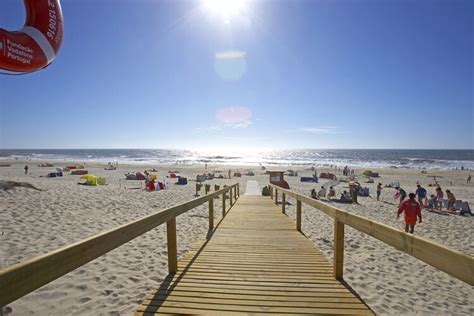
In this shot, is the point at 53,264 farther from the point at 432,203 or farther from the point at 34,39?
the point at 432,203

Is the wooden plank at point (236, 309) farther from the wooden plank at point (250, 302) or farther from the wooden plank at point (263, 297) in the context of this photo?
the wooden plank at point (263, 297)

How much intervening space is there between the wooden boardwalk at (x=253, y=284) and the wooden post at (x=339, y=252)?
108mm

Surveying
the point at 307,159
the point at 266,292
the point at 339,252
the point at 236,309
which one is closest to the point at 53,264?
the point at 236,309

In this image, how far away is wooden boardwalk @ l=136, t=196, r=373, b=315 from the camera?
254 centimetres

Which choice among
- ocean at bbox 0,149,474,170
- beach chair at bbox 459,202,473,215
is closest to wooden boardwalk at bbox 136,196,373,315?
beach chair at bbox 459,202,473,215

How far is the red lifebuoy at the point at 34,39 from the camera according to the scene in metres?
2.55

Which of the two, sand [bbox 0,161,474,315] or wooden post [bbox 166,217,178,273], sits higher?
wooden post [bbox 166,217,178,273]

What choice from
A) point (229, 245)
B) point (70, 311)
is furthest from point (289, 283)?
point (70, 311)

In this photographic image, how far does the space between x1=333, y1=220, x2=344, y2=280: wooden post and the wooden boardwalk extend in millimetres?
108

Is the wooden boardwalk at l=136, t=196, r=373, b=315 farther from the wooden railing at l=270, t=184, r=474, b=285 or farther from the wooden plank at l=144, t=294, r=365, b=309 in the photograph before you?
the wooden railing at l=270, t=184, r=474, b=285

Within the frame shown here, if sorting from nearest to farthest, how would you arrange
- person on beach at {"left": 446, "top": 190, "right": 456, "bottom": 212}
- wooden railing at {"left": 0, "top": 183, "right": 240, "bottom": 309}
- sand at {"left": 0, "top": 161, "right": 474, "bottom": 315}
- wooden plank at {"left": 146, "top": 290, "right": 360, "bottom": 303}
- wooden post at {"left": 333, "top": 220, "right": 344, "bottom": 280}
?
wooden railing at {"left": 0, "top": 183, "right": 240, "bottom": 309}
wooden plank at {"left": 146, "top": 290, "right": 360, "bottom": 303}
wooden post at {"left": 333, "top": 220, "right": 344, "bottom": 280}
sand at {"left": 0, "top": 161, "right": 474, "bottom": 315}
person on beach at {"left": 446, "top": 190, "right": 456, "bottom": 212}

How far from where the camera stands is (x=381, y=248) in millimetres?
7062

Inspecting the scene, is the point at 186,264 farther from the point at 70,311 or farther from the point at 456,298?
the point at 456,298

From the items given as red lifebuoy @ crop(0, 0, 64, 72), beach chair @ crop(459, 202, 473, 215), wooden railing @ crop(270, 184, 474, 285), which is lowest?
beach chair @ crop(459, 202, 473, 215)
